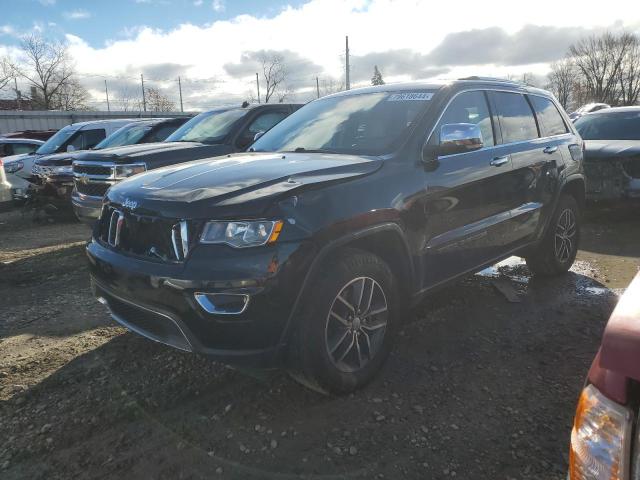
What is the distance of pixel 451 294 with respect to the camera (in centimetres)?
466

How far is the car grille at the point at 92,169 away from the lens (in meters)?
6.16

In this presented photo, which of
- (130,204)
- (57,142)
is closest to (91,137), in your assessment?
(57,142)

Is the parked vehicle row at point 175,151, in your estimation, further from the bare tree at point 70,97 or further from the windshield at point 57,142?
the bare tree at point 70,97

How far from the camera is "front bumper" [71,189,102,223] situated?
610 cm

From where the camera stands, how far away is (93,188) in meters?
6.34

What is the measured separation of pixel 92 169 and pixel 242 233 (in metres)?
4.73

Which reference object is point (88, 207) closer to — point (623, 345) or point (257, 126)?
point (257, 126)

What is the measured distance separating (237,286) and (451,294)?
278 centimetres

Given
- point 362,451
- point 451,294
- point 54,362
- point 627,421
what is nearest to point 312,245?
point 362,451

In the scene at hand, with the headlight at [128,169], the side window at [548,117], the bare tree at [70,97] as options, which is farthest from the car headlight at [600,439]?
the bare tree at [70,97]

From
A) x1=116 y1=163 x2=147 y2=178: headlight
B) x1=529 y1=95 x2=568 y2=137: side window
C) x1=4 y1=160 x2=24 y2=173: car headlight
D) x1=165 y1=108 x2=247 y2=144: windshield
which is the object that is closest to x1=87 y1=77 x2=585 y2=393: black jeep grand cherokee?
x1=529 y1=95 x2=568 y2=137: side window

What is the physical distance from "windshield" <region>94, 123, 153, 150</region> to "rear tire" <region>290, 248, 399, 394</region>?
23.7 feet

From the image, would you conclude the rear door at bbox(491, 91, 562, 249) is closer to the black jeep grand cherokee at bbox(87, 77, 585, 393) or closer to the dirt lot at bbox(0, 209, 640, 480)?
the black jeep grand cherokee at bbox(87, 77, 585, 393)

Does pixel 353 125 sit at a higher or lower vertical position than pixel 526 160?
higher
